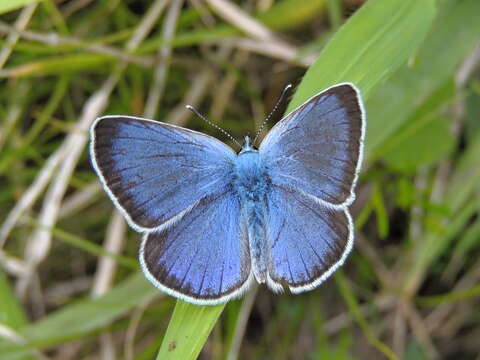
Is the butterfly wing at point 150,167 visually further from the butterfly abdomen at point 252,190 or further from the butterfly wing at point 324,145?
the butterfly wing at point 324,145

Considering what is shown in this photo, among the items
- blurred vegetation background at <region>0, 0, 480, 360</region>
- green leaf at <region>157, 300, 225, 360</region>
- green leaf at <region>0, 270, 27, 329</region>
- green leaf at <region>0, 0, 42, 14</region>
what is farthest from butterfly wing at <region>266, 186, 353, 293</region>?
green leaf at <region>0, 270, 27, 329</region>

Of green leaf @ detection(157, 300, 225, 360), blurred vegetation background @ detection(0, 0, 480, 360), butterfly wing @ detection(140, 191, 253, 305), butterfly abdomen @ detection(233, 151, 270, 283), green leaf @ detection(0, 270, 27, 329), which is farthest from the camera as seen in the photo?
blurred vegetation background @ detection(0, 0, 480, 360)

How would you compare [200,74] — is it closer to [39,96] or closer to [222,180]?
[39,96]

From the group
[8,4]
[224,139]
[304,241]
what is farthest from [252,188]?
[224,139]

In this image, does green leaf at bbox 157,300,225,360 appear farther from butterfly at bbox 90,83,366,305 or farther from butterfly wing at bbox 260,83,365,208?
butterfly wing at bbox 260,83,365,208

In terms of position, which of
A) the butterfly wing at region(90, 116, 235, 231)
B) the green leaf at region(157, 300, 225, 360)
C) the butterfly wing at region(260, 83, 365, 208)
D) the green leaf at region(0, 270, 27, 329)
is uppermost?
the green leaf at region(0, 270, 27, 329)
